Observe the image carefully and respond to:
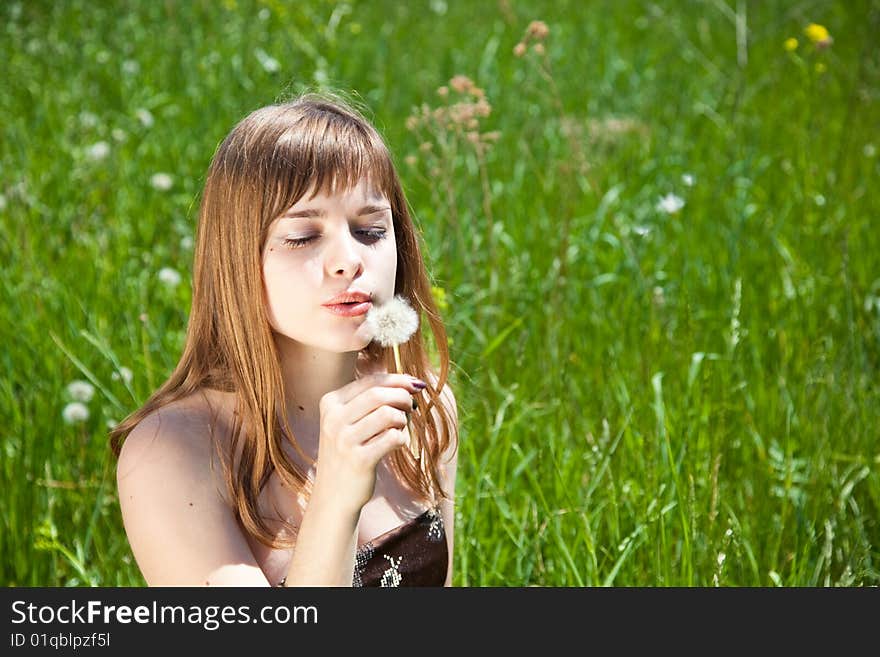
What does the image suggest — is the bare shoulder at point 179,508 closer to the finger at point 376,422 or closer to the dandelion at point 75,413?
the finger at point 376,422

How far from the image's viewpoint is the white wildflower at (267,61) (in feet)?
12.2

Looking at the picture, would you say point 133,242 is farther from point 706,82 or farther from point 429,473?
point 706,82

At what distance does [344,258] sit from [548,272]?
6.30 feet

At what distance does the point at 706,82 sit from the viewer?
16.3 feet

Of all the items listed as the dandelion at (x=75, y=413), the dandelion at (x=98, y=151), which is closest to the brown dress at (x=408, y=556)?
the dandelion at (x=75, y=413)

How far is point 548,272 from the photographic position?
318 cm

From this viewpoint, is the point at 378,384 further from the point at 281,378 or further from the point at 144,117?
the point at 144,117

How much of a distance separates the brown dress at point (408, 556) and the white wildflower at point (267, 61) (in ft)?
7.94

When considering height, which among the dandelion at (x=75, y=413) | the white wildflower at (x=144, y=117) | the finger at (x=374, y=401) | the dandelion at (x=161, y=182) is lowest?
the finger at (x=374, y=401)

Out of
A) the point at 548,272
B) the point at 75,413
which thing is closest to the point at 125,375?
the point at 75,413

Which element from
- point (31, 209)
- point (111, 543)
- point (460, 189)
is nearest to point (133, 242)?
point (31, 209)

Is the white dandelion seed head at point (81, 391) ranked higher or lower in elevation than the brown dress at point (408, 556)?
higher

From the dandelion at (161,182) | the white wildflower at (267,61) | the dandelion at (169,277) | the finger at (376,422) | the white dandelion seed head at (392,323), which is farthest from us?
the white wildflower at (267,61)

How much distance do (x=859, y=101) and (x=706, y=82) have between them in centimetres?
67
